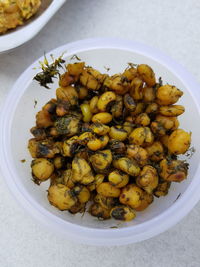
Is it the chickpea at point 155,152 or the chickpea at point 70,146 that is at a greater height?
the chickpea at point 70,146

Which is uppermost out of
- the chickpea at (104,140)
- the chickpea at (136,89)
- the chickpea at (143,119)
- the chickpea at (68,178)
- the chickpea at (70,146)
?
the chickpea at (136,89)

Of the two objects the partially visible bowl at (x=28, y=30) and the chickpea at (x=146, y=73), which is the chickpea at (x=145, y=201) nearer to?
the chickpea at (x=146, y=73)

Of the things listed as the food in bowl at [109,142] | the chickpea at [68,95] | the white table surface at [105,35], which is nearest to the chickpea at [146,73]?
the food in bowl at [109,142]

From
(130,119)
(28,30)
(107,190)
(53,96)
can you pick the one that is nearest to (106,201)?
(107,190)

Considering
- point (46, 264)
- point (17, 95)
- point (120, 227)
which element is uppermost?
point (17, 95)

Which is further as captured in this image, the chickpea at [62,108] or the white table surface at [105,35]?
the white table surface at [105,35]

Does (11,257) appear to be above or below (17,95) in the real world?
below

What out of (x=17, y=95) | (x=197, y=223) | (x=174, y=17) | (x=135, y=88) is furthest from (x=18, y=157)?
(x=174, y=17)

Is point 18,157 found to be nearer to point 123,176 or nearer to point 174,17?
point 123,176
